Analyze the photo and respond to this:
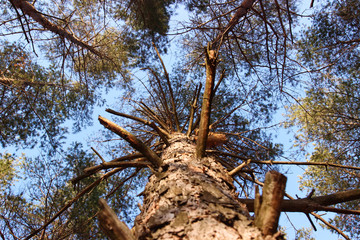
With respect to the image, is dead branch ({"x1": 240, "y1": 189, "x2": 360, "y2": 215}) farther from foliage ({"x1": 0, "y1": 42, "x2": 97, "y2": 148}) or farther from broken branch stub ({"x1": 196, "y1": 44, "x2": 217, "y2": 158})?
foliage ({"x1": 0, "y1": 42, "x2": 97, "y2": 148})

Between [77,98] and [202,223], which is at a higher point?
[77,98]

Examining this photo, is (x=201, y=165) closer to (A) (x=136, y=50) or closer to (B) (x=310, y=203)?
(B) (x=310, y=203)

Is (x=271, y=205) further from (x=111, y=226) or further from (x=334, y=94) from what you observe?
(x=334, y=94)

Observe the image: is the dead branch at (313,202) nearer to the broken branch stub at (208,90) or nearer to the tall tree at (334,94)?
the broken branch stub at (208,90)

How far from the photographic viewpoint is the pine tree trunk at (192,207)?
1054 mm

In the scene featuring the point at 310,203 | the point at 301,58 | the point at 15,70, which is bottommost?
the point at 310,203

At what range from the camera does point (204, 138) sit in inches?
68.3

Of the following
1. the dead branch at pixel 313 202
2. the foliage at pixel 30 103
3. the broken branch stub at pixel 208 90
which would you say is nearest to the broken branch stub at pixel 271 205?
the dead branch at pixel 313 202

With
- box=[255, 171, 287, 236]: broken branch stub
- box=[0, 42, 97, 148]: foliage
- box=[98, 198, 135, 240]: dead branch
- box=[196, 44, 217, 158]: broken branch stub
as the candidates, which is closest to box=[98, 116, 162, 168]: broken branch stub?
box=[196, 44, 217, 158]: broken branch stub

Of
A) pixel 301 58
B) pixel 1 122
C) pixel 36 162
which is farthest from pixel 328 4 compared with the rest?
pixel 1 122

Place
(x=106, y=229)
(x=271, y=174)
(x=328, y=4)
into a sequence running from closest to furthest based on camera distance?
(x=106, y=229) < (x=271, y=174) < (x=328, y=4)

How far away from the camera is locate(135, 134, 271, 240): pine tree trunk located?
1.05 m

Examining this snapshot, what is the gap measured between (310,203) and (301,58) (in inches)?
193

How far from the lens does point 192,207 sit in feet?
4.05
